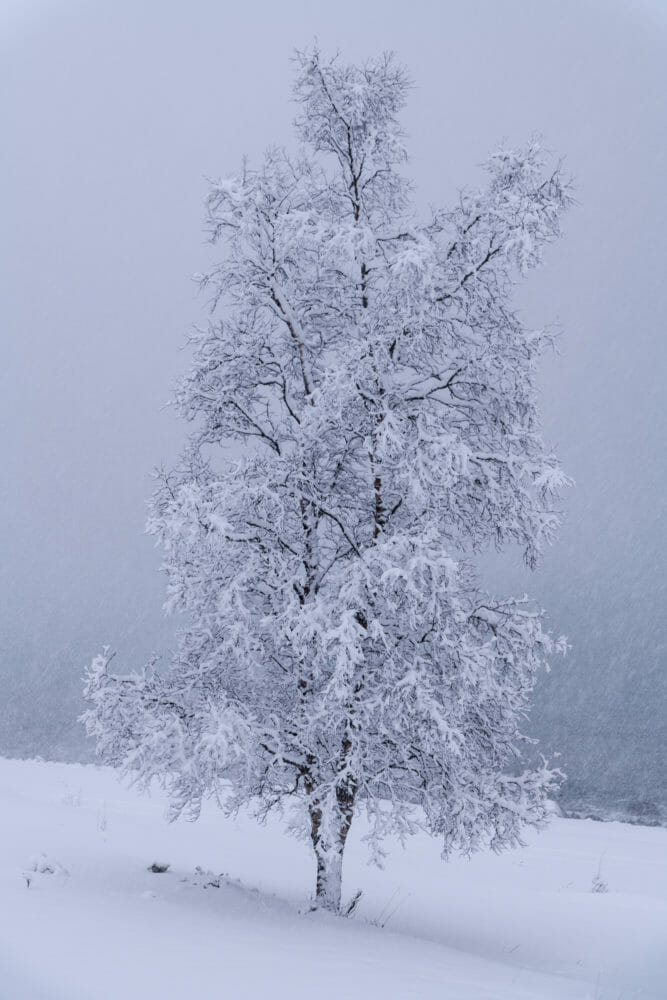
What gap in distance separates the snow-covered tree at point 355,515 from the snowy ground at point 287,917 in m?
1.12

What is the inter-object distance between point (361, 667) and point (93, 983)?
13.5ft

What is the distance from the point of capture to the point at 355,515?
32.2ft

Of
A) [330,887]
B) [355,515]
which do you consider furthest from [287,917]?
[355,515]

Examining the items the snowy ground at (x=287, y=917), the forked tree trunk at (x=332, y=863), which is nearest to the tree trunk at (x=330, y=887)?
the forked tree trunk at (x=332, y=863)

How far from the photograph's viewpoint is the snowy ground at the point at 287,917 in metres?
5.95

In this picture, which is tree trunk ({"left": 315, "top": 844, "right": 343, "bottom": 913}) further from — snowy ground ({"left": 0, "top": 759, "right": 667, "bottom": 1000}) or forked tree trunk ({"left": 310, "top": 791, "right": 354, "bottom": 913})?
snowy ground ({"left": 0, "top": 759, "right": 667, "bottom": 1000})

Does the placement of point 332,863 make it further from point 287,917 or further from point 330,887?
point 287,917

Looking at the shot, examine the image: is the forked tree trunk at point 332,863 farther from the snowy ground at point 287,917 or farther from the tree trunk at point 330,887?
the snowy ground at point 287,917

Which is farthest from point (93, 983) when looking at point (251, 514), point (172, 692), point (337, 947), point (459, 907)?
point (459, 907)

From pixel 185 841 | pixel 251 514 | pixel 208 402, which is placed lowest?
pixel 185 841

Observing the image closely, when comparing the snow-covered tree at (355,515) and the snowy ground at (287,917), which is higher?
the snow-covered tree at (355,515)

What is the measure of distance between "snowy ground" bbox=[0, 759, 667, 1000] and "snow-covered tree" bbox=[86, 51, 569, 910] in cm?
112

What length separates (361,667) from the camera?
29.3ft

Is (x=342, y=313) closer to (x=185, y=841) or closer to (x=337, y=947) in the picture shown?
(x=337, y=947)
